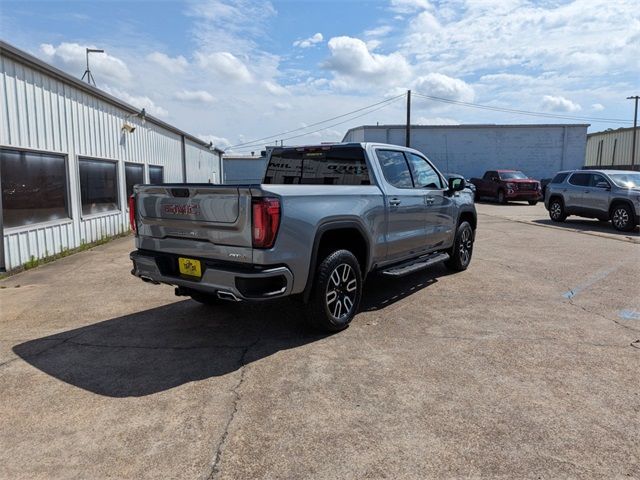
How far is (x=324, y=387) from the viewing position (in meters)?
3.57

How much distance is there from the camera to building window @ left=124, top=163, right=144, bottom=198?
13.3 metres

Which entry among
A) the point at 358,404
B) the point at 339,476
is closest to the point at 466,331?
the point at 358,404

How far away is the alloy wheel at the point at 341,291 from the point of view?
459cm

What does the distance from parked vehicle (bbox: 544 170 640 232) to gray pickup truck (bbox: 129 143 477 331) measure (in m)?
9.51

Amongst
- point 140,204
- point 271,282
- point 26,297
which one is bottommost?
point 26,297

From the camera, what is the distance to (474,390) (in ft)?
11.5

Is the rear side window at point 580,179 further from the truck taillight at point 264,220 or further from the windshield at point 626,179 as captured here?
the truck taillight at point 264,220

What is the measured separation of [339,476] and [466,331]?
271cm

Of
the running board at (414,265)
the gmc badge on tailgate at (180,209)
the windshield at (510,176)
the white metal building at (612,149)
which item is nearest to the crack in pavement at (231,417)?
the gmc badge on tailgate at (180,209)

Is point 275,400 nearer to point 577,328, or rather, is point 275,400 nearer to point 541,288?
point 577,328

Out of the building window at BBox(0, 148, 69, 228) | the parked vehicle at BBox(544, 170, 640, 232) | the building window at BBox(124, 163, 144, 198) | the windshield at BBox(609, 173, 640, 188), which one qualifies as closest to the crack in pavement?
the building window at BBox(0, 148, 69, 228)

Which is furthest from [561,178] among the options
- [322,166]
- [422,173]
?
[322,166]

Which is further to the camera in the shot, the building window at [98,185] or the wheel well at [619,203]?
the wheel well at [619,203]

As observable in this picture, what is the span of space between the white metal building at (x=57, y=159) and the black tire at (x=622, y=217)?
13711 millimetres
